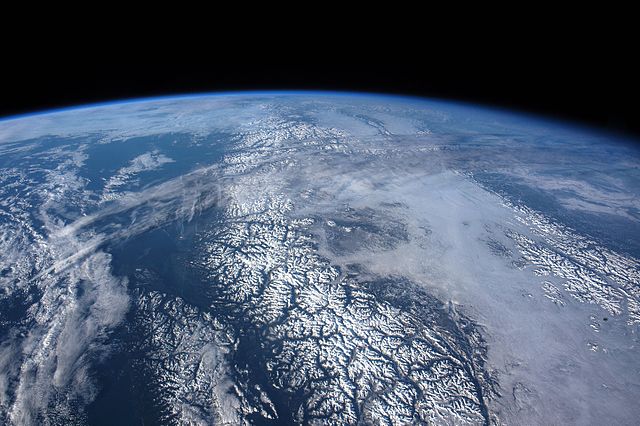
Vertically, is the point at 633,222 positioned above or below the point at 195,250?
above

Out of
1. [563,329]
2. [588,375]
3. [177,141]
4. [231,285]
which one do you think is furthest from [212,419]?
[177,141]

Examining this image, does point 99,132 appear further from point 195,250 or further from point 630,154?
point 630,154

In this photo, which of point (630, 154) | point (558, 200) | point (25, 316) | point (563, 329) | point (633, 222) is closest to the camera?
point (563, 329)

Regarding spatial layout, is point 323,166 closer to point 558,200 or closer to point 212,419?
point 558,200

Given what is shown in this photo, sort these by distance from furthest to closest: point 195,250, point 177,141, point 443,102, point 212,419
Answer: point 443,102
point 177,141
point 195,250
point 212,419

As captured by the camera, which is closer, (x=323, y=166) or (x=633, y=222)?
(x=633, y=222)

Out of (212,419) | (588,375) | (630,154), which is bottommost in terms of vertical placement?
(212,419)

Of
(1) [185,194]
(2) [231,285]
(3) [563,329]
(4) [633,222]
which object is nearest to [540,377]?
(3) [563,329]
